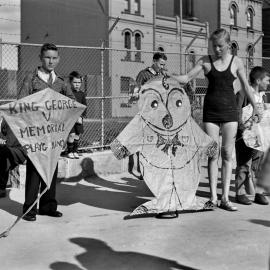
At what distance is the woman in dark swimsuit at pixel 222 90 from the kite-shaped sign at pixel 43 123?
1290mm

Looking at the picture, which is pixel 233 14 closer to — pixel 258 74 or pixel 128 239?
pixel 258 74

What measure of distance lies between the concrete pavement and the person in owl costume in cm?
19

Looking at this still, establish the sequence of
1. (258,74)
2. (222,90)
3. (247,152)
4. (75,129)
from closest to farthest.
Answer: (222,90) < (258,74) < (247,152) < (75,129)

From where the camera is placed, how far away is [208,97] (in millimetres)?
6328

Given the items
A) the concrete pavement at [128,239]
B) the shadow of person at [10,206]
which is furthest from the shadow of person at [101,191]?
the shadow of person at [10,206]

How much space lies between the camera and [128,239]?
5066mm

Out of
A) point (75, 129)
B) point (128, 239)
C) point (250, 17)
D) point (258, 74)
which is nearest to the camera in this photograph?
point (128, 239)

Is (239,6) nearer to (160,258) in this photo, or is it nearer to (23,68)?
(23,68)

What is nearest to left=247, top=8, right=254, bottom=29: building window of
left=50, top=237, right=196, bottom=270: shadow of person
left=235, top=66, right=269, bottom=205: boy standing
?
left=235, top=66, right=269, bottom=205: boy standing

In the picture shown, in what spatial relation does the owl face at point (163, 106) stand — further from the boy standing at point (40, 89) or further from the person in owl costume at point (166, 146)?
the boy standing at point (40, 89)

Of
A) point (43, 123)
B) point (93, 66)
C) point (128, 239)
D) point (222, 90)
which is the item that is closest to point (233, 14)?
point (93, 66)

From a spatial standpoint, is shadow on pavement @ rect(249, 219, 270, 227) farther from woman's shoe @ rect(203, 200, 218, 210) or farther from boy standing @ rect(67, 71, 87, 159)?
boy standing @ rect(67, 71, 87, 159)

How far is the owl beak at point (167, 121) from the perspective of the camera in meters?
6.01

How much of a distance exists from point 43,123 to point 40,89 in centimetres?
38
